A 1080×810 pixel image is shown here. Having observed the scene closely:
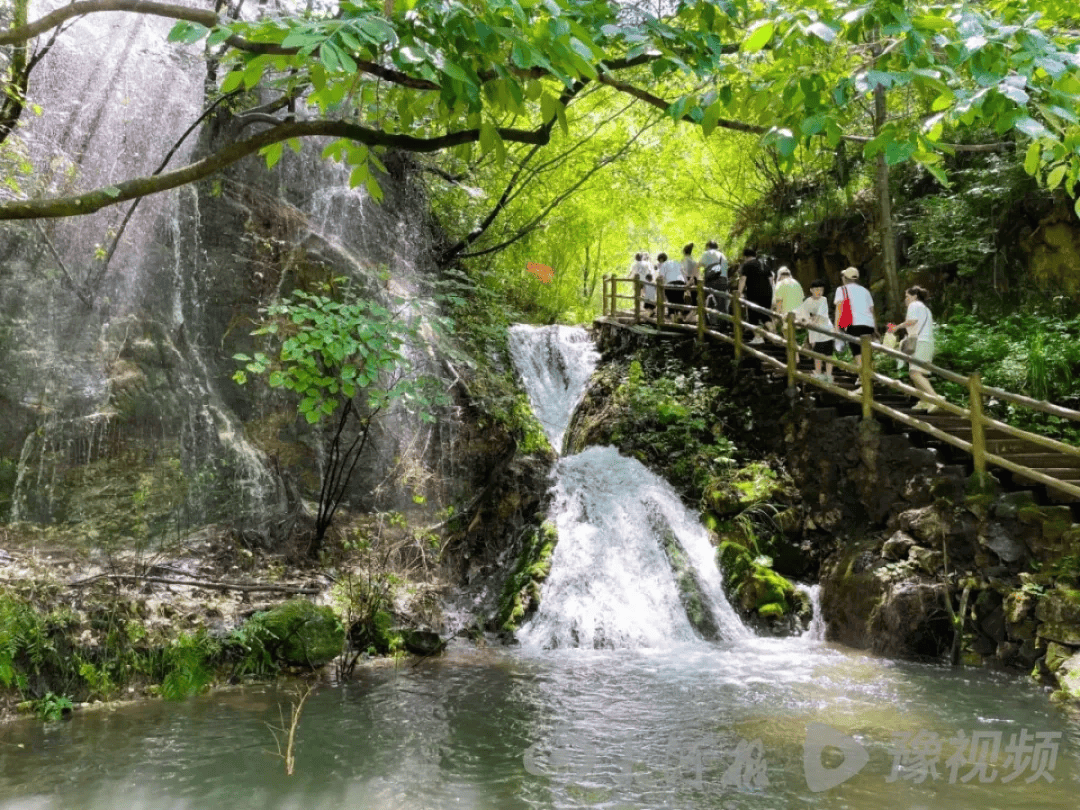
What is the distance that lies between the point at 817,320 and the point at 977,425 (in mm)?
3532

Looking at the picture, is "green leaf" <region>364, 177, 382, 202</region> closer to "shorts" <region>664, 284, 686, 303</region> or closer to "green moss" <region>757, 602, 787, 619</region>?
"green moss" <region>757, 602, 787, 619</region>

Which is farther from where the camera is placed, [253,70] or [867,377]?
[867,377]

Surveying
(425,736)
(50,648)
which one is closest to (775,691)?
(425,736)

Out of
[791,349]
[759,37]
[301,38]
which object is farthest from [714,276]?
[301,38]

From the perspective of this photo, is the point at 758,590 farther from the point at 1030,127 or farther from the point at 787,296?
the point at 1030,127

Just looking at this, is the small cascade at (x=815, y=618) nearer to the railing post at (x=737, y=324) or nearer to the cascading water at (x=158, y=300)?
the railing post at (x=737, y=324)

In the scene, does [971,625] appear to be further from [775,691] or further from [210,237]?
[210,237]

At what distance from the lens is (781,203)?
65.6 ft

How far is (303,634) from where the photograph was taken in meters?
7.51

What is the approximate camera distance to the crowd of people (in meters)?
9.75

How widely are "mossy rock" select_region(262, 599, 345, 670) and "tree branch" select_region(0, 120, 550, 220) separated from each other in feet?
15.5

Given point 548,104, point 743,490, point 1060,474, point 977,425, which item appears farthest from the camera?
point 743,490

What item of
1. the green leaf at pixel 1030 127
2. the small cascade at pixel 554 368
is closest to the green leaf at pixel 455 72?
the green leaf at pixel 1030 127

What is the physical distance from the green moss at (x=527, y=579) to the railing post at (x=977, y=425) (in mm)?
5152
